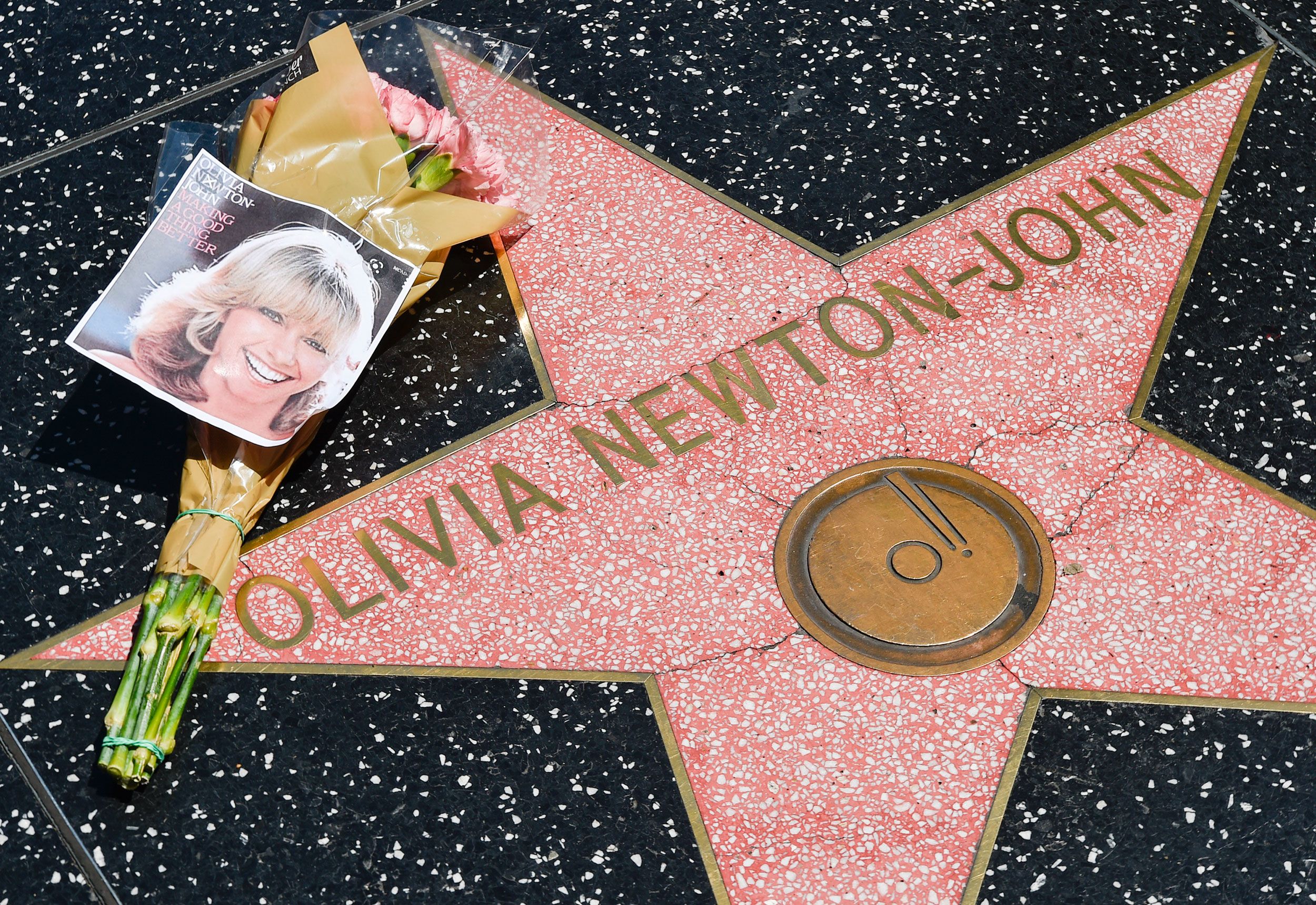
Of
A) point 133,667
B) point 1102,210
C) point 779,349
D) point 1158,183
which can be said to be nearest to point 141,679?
point 133,667

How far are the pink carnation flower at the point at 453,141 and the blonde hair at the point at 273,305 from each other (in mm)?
245

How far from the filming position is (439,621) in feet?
6.38

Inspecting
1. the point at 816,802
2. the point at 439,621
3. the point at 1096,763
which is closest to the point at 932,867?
the point at 816,802

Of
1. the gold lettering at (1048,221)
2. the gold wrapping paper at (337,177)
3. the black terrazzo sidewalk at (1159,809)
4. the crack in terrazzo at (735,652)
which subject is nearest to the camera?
the black terrazzo sidewalk at (1159,809)

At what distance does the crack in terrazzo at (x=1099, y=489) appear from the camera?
6.73 ft

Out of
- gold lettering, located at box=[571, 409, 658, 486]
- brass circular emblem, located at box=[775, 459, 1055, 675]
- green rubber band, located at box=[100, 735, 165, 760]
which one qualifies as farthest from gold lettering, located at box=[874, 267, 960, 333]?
green rubber band, located at box=[100, 735, 165, 760]

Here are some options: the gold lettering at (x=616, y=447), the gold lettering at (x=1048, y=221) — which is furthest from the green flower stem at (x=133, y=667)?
the gold lettering at (x=1048, y=221)

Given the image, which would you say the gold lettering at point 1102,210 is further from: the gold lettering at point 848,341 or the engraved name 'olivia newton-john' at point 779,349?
the gold lettering at point 848,341

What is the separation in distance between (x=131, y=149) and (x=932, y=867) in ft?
6.68

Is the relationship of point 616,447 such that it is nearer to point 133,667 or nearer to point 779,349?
point 779,349

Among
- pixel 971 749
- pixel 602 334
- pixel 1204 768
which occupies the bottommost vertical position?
pixel 1204 768

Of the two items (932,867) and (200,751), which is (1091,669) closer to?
(932,867)

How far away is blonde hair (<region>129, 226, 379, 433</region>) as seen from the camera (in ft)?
6.39

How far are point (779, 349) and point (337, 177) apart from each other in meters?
0.82
